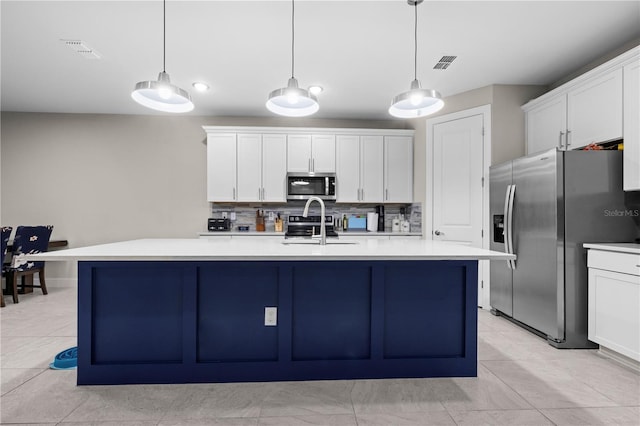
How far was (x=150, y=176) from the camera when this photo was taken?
5.21 metres

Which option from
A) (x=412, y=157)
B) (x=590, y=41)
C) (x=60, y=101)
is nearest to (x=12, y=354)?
(x=60, y=101)

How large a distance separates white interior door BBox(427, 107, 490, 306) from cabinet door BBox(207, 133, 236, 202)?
2726 mm

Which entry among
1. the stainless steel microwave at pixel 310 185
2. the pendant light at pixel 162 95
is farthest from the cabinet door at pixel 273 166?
the pendant light at pixel 162 95

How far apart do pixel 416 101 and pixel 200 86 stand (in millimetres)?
2836

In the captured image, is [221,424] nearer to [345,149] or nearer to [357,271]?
[357,271]

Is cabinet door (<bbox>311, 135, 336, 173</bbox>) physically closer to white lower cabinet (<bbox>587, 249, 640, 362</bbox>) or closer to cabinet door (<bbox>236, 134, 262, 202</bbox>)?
cabinet door (<bbox>236, 134, 262, 202</bbox>)

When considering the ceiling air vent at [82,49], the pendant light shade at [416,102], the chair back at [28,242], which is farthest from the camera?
the chair back at [28,242]

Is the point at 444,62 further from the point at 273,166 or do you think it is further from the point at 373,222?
the point at 273,166

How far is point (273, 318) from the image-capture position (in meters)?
2.17

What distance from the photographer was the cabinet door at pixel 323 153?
4891mm

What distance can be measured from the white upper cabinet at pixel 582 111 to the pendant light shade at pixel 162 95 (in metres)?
3.36

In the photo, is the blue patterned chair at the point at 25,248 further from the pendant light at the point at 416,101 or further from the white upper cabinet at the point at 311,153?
the pendant light at the point at 416,101

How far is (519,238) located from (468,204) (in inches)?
37.9

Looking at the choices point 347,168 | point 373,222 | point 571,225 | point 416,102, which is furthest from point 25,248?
point 571,225
